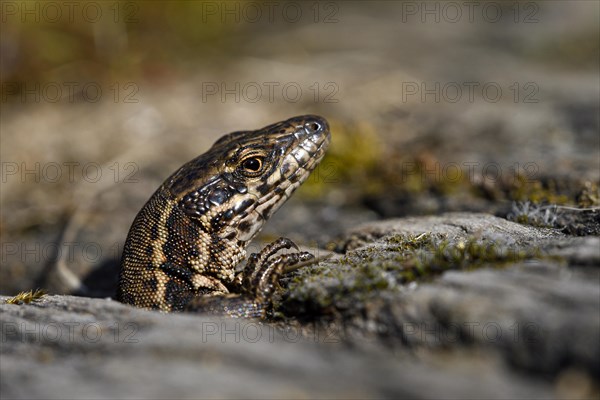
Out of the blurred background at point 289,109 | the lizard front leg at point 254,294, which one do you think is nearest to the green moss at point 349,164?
the blurred background at point 289,109

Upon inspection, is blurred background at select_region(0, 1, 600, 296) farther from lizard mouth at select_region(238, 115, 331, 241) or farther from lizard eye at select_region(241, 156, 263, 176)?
lizard eye at select_region(241, 156, 263, 176)

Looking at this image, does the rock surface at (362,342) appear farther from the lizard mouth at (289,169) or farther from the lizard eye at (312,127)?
the lizard eye at (312,127)

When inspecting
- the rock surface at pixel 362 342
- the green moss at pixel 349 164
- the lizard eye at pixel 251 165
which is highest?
the lizard eye at pixel 251 165

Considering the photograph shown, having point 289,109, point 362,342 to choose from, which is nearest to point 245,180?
point 362,342

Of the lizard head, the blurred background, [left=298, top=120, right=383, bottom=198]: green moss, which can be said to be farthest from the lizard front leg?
[left=298, top=120, right=383, bottom=198]: green moss

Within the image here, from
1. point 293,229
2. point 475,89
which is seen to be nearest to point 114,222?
point 293,229

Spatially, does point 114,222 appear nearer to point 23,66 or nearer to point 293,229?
point 293,229

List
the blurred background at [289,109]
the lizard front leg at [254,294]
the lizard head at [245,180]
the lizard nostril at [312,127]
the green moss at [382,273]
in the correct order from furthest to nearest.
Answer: the blurred background at [289,109] → the lizard nostril at [312,127] → the lizard head at [245,180] → the lizard front leg at [254,294] → the green moss at [382,273]
